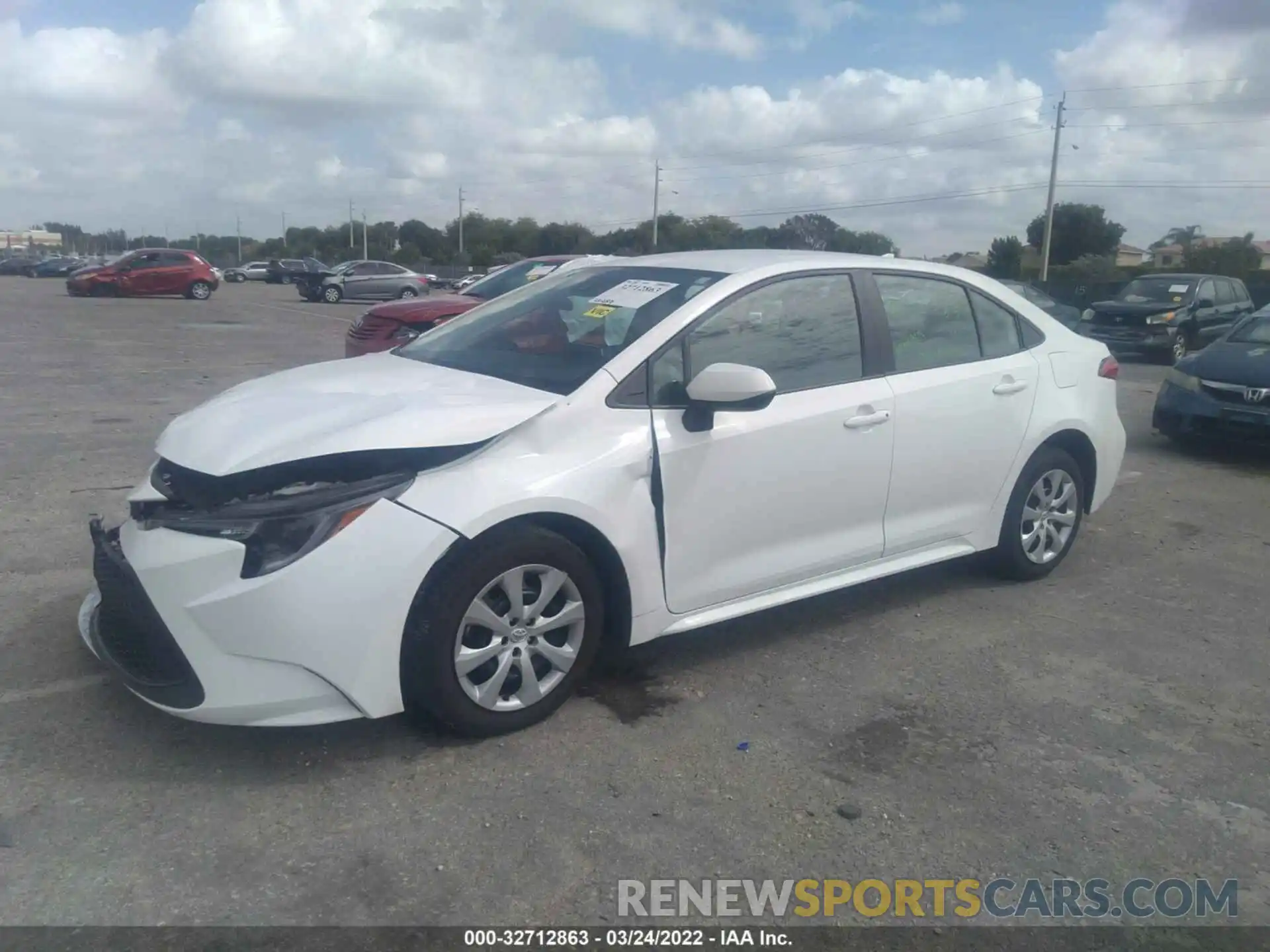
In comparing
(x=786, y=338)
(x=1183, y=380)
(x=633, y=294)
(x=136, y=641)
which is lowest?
(x=136, y=641)

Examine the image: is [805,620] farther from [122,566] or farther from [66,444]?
[66,444]

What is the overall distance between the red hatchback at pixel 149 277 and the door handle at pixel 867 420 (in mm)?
33206

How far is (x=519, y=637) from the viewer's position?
147 inches

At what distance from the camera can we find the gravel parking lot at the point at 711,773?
3.04 metres

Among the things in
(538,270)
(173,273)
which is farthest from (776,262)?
(173,273)

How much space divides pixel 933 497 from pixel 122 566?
332 centimetres

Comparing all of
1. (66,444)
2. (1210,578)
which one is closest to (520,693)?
(1210,578)

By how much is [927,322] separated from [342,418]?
2752 mm

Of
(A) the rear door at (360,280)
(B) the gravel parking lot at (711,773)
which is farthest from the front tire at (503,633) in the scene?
(A) the rear door at (360,280)

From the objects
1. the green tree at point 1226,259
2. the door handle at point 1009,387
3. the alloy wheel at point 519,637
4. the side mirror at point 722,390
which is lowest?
the alloy wheel at point 519,637

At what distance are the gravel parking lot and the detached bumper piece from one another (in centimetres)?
27

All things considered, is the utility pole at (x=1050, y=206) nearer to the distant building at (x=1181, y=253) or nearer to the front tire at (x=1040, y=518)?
the distant building at (x=1181, y=253)

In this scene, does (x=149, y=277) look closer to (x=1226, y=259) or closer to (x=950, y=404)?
(x=950, y=404)

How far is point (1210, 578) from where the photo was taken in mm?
5906
